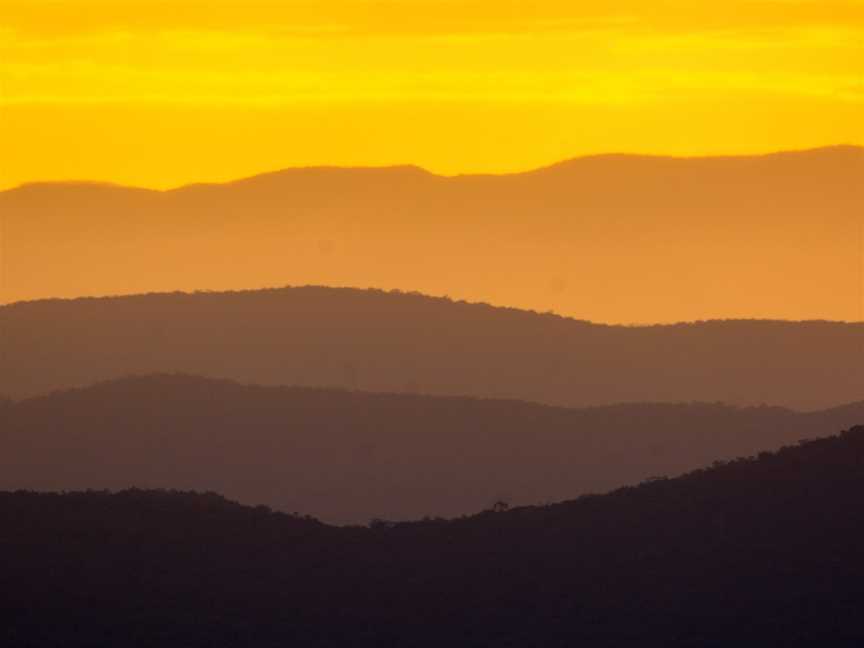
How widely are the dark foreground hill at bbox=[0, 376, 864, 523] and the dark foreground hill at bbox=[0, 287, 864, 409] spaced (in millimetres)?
16114

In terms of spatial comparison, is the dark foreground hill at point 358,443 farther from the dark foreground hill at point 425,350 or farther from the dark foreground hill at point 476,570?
the dark foreground hill at point 476,570

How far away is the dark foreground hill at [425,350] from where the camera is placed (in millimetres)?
84375

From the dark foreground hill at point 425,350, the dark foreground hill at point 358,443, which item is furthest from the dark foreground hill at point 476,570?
the dark foreground hill at point 425,350

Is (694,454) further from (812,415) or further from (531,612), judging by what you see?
(531,612)

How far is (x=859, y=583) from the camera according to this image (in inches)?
1187

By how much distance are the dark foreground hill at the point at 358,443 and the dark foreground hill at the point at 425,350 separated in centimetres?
1611

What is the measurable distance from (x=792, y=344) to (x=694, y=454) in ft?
118

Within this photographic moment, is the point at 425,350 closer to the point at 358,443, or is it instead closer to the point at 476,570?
the point at 358,443

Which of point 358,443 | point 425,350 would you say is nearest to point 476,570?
point 358,443

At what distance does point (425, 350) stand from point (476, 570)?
2145 inches

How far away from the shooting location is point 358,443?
59.8 meters

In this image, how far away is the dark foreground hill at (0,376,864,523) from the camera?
5628 centimetres

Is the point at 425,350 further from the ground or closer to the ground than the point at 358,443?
further from the ground

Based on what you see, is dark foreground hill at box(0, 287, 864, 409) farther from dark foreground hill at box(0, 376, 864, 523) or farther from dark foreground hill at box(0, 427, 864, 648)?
dark foreground hill at box(0, 427, 864, 648)
